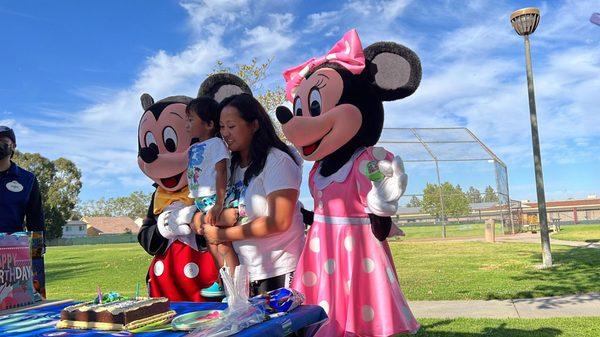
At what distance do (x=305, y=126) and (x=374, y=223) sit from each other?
0.64 m

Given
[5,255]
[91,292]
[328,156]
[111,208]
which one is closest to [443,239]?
[91,292]

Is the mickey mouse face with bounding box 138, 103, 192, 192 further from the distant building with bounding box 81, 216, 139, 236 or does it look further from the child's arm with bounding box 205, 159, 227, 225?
the distant building with bounding box 81, 216, 139, 236

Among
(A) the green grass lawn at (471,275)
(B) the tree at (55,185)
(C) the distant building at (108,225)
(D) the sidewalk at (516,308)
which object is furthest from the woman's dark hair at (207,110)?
(C) the distant building at (108,225)

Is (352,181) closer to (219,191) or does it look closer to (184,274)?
(219,191)

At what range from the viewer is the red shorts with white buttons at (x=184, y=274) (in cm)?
296

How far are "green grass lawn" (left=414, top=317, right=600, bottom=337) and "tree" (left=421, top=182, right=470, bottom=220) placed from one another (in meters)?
12.6

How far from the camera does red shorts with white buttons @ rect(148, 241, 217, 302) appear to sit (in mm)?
2965

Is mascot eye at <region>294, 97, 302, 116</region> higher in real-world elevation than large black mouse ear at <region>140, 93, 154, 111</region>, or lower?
lower

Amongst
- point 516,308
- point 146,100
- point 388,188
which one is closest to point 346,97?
point 388,188

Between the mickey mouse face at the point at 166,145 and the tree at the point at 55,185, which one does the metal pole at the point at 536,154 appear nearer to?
the mickey mouse face at the point at 166,145

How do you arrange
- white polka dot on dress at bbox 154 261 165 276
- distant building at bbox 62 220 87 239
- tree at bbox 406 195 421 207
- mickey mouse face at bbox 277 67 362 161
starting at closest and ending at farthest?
mickey mouse face at bbox 277 67 362 161 < white polka dot on dress at bbox 154 261 165 276 < tree at bbox 406 195 421 207 < distant building at bbox 62 220 87 239

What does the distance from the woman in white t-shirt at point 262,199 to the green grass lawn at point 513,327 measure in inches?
99.6

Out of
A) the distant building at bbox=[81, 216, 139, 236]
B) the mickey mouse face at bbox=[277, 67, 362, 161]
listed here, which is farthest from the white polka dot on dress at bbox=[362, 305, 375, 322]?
the distant building at bbox=[81, 216, 139, 236]

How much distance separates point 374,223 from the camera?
2.69 metres
